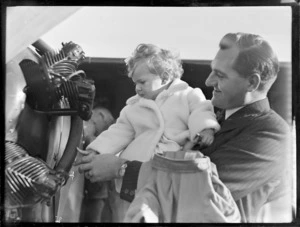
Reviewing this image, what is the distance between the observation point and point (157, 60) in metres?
2.11

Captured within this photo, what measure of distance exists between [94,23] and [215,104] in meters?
0.55

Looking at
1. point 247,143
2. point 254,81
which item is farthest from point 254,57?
point 247,143

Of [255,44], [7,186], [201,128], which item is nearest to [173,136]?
[201,128]

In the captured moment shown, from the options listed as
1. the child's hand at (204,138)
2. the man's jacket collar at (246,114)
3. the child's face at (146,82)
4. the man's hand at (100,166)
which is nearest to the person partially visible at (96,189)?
the man's hand at (100,166)

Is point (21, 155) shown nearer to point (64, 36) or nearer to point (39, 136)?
point (39, 136)

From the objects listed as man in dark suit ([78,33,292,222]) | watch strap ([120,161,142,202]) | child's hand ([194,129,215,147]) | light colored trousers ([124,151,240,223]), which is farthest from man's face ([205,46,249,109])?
watch strap ([120,161,142,202])

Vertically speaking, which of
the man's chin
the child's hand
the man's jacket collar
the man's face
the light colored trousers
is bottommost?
the light colored trousers

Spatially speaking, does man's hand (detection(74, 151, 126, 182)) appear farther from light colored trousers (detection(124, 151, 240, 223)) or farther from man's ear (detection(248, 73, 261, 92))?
man's ear (detection(248, 73, 261, 92))

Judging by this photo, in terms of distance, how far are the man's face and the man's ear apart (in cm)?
2

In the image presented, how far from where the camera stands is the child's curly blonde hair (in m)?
2.11

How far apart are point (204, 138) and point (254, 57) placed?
1.16ft

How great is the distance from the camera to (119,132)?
83.7 inches

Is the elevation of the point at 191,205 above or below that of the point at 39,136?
below

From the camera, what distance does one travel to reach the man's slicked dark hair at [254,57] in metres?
2.09
